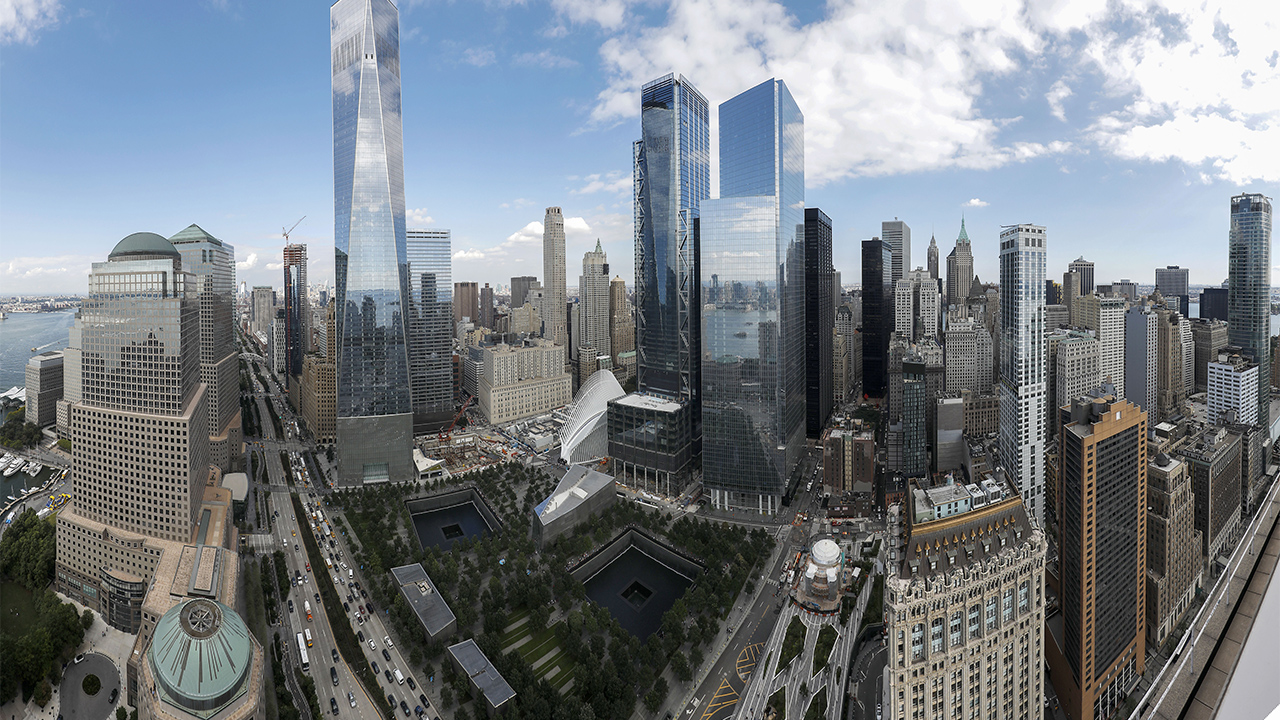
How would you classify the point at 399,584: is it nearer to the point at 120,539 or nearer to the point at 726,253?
the point at 120,539

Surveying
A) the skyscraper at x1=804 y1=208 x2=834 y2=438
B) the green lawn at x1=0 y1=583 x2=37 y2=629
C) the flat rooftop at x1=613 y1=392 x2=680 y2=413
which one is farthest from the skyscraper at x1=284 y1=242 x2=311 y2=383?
the skyscraper at x1=804 y1=208 x2=834 y2=438

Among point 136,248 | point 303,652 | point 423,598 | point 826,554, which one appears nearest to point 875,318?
point 826,554

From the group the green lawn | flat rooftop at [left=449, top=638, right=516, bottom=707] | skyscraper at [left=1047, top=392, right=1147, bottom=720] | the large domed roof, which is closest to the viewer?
flat rooftop at [left=449, top=638, right=516, bottom=707]

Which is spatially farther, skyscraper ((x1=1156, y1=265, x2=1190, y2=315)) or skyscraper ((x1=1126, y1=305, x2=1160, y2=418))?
skyscraper ((x1=1156, y1=265, x2=1190, y2=315))

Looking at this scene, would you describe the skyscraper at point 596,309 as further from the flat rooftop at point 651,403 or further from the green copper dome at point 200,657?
the green copper dome at point 200,657

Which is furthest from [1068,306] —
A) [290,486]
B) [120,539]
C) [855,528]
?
[120,539]

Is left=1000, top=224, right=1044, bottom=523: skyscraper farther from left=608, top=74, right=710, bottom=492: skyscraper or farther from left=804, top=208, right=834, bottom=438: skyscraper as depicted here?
left=804, top=208, right=834, bottom=438: skyscraper
